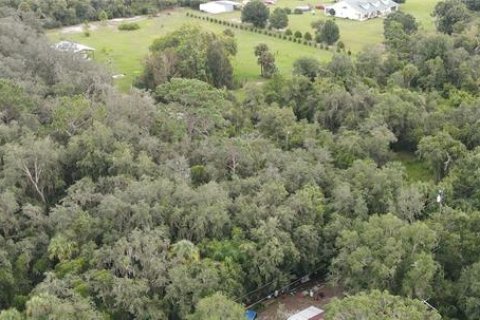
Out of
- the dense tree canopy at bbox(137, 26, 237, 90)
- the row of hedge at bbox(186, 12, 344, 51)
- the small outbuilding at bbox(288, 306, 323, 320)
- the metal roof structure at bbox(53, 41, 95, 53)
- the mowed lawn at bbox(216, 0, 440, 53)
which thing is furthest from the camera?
the mowed lawn at bbox(216, 0, 440, 53)

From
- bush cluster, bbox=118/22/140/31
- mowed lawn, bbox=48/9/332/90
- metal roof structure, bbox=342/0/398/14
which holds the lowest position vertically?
mowed lawn, bbox=48/9/332/90

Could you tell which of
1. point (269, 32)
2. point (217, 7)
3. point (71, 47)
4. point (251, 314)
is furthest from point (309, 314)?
point (217, 7)

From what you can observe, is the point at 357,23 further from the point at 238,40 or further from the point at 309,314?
the point at 309,314

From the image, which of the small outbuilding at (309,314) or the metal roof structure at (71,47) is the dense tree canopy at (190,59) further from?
the small outbuilding at (309,314)

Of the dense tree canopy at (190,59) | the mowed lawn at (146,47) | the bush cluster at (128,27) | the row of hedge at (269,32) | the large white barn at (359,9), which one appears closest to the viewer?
the dense tree canopy at (190,59)

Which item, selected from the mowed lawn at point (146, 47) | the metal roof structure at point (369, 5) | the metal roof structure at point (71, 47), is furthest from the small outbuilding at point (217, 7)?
the metal roof structure at point (71, 47)

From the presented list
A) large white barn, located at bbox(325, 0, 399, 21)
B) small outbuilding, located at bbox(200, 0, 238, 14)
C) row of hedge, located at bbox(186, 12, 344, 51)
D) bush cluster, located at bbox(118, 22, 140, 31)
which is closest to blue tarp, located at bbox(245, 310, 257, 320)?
row of hedge, located at bbox(186, 12, 344, 51)

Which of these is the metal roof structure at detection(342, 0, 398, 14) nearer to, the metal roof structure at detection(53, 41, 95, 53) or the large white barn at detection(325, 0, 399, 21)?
the large white barn at detection(325, 0, 399, 21)
